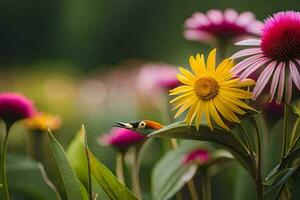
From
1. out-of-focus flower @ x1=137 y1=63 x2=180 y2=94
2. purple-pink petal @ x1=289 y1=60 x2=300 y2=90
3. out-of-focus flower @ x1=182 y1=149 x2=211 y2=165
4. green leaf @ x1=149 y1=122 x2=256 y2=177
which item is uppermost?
purple-pink petal @ x1=289 y1=60 x2=300 y2=90

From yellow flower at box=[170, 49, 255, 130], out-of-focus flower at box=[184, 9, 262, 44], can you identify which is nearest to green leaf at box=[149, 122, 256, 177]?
yellow flower at box=[170, 49, 255, 130]

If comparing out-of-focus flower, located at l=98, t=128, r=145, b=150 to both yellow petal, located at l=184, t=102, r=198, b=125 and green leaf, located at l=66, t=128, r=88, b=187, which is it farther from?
yellow petal, located at l=184, t=102, r=198, b=125

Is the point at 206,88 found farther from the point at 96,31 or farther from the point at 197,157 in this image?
the point at 96,31

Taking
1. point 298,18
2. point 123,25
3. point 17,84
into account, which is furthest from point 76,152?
point 123,25

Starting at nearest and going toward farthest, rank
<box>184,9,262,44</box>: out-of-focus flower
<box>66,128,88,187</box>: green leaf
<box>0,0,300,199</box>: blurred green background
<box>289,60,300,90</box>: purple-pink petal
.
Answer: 1. <box>289,60,300,90</box>: purple-pink petal
2. <box>66,128,88,187</box>: green leaf
3. <box>184,9,262,44</box>: out-of-focus flower
4. <box>0,0,300,199</box>: blurred green background

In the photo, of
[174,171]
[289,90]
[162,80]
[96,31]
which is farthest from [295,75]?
[96,31]

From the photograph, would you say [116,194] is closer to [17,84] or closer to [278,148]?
[278,148]

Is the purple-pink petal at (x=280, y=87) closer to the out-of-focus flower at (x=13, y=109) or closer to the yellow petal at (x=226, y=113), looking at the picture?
the yellow petal at (x=226, y=113)
